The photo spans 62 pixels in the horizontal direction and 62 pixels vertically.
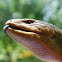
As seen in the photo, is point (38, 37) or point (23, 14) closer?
point (38, 37)

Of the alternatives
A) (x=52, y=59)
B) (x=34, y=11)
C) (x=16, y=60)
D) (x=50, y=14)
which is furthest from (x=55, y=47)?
(x=34, y=11)

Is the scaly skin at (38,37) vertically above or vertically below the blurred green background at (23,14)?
below

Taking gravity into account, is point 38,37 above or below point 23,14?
below

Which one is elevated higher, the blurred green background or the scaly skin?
the blurred green background

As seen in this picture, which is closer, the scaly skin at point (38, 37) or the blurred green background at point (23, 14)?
the scaly skin at point (38, 37)

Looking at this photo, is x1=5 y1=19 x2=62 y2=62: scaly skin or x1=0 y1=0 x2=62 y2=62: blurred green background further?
x1=0 y1=0 x2=62 y2=62: blurred green background
